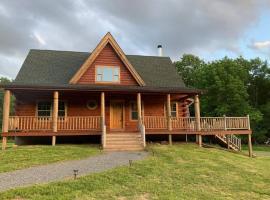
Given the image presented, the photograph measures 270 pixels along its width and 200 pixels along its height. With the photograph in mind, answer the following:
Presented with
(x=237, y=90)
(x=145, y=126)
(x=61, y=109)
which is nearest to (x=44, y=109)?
(x=61, y=109)

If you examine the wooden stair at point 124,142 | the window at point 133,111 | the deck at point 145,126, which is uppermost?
the window at point 133,111

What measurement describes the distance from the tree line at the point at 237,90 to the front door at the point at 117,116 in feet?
66.2

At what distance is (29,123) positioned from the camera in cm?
1717

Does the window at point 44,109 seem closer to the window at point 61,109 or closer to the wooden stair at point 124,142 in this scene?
the window at point 61,109

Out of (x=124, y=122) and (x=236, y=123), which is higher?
(x=124, y=122)

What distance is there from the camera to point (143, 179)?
9.01 metres

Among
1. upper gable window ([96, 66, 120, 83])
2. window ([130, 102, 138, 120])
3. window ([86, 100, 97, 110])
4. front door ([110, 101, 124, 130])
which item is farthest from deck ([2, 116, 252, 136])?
upper gable window ([96, 66, 120, 83])

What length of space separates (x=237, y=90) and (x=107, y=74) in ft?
78.4

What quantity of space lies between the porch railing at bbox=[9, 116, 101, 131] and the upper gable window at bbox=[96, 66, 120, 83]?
117 inches

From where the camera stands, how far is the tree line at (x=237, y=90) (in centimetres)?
3703

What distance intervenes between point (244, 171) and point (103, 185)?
21.7 feet

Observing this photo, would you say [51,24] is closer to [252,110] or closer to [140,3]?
[140,3]

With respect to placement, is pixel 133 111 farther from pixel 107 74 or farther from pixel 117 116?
pixel 107 74

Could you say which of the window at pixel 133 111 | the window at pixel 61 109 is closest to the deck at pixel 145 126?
the window at pixel 61 109
